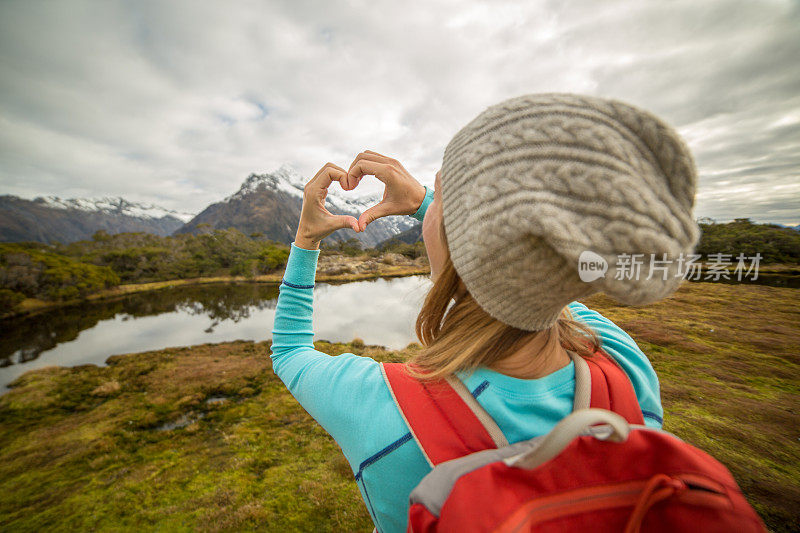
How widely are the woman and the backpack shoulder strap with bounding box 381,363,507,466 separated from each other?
0.04 m

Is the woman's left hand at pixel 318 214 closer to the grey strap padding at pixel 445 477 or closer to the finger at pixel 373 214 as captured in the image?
the finger at pixel 373 214

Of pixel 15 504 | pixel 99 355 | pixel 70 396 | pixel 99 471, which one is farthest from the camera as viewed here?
pixel 99 355

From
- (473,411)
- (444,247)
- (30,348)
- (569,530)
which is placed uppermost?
(444,247)

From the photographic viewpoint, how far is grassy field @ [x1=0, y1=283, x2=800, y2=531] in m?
3.72

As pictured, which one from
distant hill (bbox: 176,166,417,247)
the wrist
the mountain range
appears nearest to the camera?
the wrist

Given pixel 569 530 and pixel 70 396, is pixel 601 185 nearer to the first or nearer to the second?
pixel 569 530

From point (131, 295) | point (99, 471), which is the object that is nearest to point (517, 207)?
point (99, 471)

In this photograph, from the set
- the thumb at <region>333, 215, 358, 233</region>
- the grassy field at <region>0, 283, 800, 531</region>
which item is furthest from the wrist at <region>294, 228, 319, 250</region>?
the grassy field at <region>0, 283, 800, 531</region>

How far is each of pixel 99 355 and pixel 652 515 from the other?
72.6 feet

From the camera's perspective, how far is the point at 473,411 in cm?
70

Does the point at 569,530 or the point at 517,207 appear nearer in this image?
the point at 569,530

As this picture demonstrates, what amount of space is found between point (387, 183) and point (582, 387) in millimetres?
1080

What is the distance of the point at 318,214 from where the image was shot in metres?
1.33

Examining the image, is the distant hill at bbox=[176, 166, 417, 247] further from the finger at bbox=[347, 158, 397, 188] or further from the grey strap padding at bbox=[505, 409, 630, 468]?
the grey strap padding at bbox=[505, 409, 630, 468]
